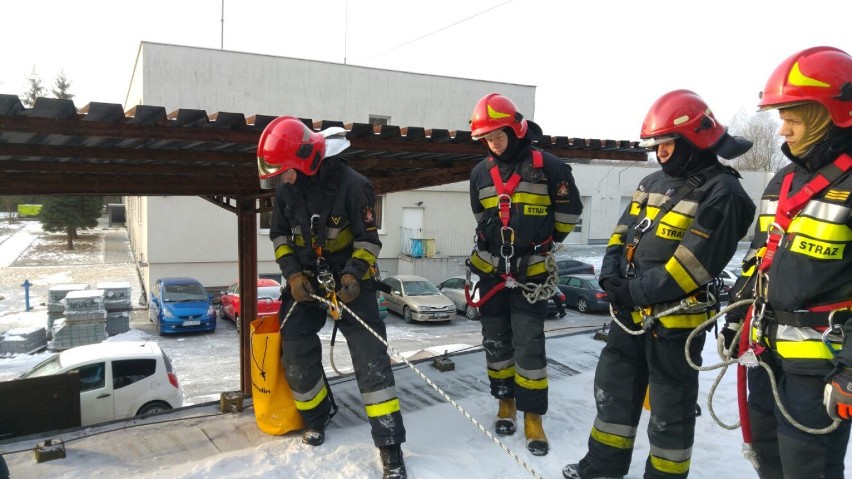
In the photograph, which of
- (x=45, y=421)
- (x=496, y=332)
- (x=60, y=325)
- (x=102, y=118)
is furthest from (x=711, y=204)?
(x=60, y=325)

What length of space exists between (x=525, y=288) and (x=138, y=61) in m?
20.5

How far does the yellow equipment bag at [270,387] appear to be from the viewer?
13.9ft

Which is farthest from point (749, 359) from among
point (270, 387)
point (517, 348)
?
point (270, 387)

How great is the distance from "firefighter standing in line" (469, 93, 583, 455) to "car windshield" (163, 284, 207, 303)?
49.7 ft

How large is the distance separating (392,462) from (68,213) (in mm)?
37229

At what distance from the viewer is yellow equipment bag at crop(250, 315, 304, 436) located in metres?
4.23

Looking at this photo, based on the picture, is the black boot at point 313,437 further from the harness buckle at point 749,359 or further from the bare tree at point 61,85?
the bare tree at point 61,85

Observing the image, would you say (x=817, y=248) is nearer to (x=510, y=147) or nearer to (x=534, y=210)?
(x=534, y=210)

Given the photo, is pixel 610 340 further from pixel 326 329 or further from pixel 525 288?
pixel 326 329

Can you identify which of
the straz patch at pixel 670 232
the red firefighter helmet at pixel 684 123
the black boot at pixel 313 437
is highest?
the red firefighter helmet at pixel 684 123

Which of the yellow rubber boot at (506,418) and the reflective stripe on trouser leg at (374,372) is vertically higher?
the reflective stripe on trouser leg at (374,372)

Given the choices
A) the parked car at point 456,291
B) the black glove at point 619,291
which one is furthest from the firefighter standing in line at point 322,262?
the parked car at point 456,291

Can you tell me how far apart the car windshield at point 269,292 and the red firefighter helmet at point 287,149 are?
13.6m

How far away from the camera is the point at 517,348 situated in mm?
4156
